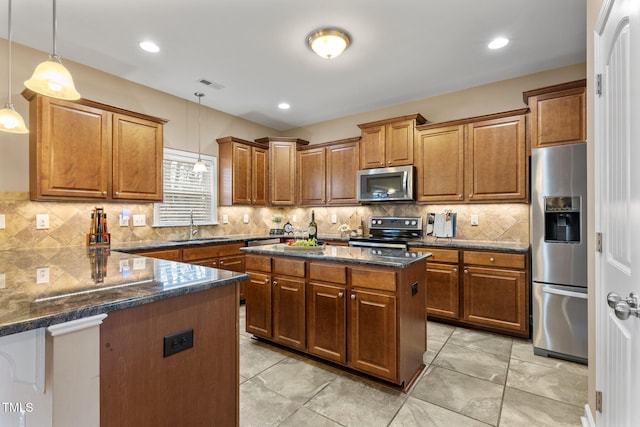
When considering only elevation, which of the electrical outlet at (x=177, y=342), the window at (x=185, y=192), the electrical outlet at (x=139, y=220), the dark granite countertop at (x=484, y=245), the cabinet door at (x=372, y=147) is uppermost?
the cabinet door at (x=372, y=147)

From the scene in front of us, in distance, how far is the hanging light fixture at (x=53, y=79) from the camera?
5.19 ft

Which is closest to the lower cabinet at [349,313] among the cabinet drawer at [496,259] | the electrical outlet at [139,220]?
the cabinet drawer at [496,259]

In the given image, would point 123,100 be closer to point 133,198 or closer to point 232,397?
point 133,198

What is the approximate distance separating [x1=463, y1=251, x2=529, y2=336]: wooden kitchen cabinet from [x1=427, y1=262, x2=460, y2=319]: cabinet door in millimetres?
102

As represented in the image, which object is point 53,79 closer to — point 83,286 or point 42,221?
point 83,286

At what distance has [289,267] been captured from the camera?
2.63m

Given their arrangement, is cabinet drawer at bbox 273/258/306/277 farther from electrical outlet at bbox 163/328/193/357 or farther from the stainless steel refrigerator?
the stainless steel refrigerator

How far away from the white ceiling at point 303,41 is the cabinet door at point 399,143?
0.47m

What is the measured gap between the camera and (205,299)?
4.34ft

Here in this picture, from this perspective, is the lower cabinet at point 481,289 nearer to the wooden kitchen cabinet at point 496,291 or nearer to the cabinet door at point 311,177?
the wooden kitchen cabinet at point 496,291

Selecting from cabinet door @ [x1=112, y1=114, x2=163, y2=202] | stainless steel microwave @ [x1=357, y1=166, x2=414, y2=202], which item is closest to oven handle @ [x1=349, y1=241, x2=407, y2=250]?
stainless steel microwave @ [x1=357, y1=166, x2=414, y2=202]

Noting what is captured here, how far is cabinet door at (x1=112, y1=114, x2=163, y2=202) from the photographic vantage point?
127 inches

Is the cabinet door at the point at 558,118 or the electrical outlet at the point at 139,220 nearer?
the cabinet door at the point at 558,118

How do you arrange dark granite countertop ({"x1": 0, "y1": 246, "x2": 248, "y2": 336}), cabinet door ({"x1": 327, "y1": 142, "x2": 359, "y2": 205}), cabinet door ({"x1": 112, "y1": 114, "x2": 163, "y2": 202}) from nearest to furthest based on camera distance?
dark granite countertop ({"x1": 0, "y1": 246, "x2": 248, "y2": 336}) → cabinet door ({"x1": 112, "y1": 114, "x2": 163, "y2": 202}) → cabinet door ({"x1": 327, "y1": 142, "x2": 359, "y2": 205})
